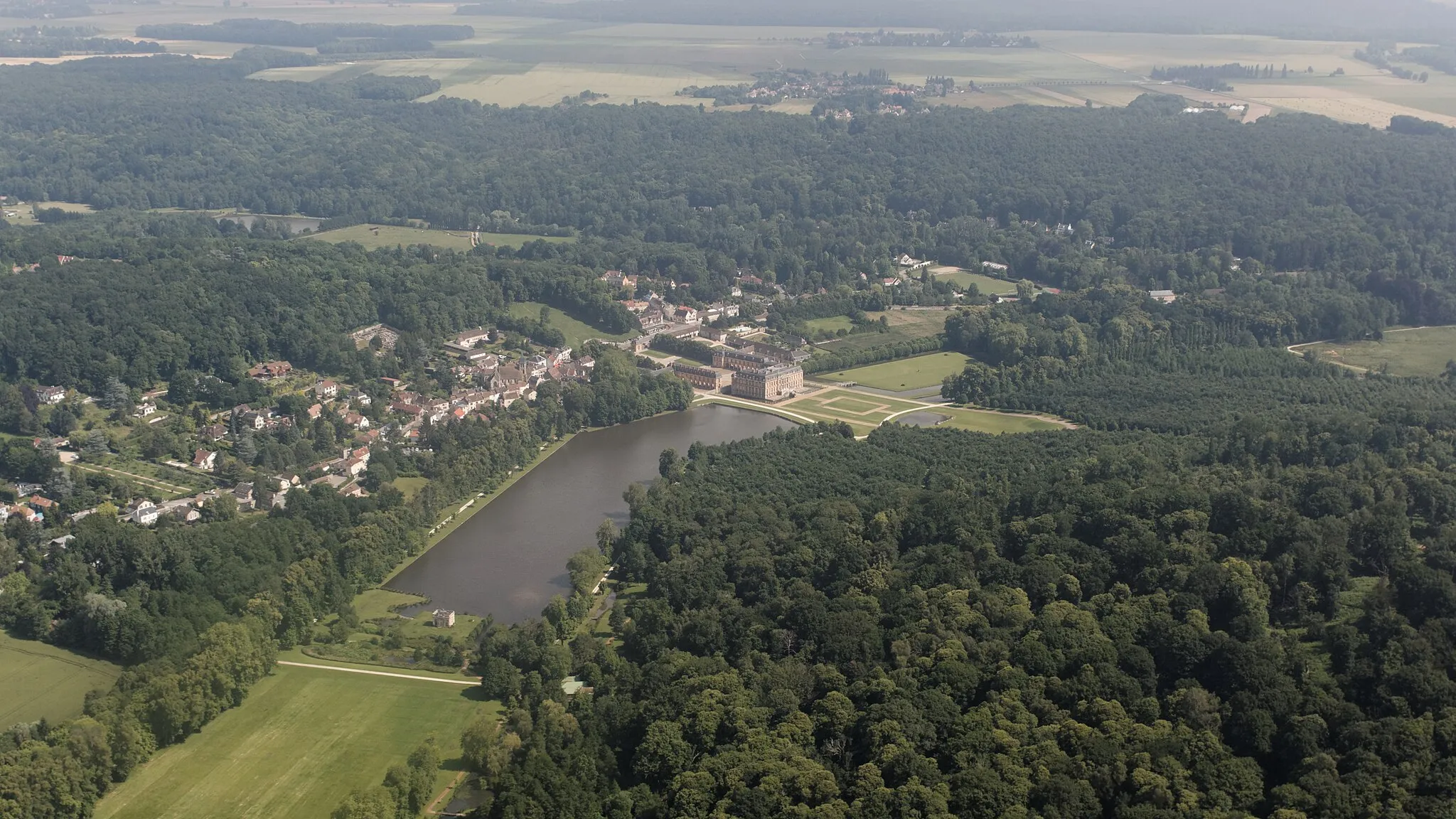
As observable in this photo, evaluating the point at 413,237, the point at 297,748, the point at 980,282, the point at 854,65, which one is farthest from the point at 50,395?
the point at 854,65

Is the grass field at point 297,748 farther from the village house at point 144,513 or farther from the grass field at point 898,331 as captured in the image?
the grass field at point 898,331

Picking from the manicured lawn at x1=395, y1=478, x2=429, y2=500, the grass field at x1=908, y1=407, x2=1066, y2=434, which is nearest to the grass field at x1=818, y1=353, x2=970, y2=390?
the grass field at x1=908, y1=407, x2=1066, y2=434

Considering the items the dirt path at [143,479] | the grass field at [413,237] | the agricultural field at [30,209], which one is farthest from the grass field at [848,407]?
the agricultural field at [30,209]

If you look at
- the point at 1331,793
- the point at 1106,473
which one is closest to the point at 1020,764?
the point at 1331,793

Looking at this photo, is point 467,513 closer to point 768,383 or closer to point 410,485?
point 410,485

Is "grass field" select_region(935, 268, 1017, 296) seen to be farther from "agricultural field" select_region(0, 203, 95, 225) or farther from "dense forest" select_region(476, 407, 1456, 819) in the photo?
"agricultural field" select_region(0, 203, 95, 225)
